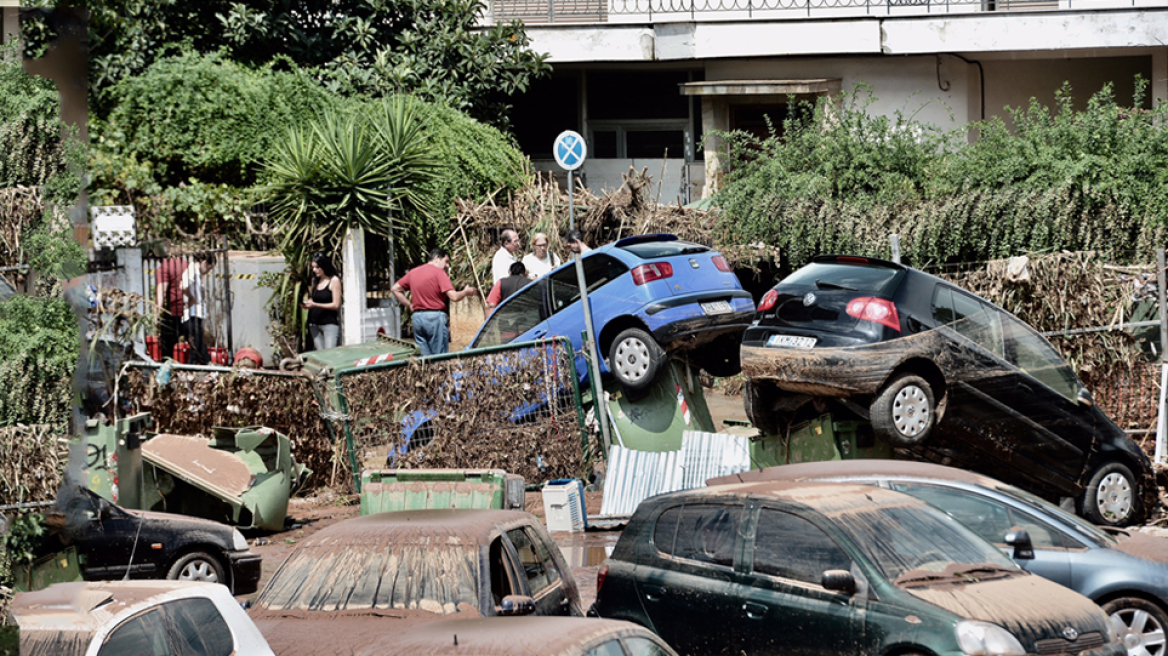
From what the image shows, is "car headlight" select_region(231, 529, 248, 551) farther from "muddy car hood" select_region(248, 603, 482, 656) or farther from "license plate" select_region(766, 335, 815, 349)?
"license plate" select_region(766, 335, 815, 349)

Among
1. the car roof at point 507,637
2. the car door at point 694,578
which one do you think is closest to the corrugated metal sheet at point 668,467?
the car door at point 694,578

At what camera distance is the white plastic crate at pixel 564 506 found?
1098cm

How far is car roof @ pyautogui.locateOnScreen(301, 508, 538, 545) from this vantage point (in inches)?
253

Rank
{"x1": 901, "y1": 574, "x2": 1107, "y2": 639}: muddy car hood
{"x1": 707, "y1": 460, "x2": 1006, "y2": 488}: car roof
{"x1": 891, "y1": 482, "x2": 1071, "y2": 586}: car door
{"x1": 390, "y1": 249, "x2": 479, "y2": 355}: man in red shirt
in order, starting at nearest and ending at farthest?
{"x1": 901, "y1": 574, "x2": 1107, "y2": 639}: muddy car hood
{"x1": 891, "y1": 482, "x2": 1071, "y2": 586}: car door
{"x1": 707, "y1": 460, "x2": 1006, "y2": 488}: car roof
{"x1": 390, "y1": 249, "x2": 479, "y2": 355}: man in red shirt

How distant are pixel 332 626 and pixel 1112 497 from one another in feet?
26.8

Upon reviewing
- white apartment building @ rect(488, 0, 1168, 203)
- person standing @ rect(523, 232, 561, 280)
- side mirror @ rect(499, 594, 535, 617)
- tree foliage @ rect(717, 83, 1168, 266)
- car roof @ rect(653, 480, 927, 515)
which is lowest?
side mirror @ rect(499, 594, 535, 617)

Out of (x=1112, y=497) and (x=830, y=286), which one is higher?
(x=830, y=286)

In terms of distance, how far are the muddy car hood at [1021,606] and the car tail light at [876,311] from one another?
4.10 meters

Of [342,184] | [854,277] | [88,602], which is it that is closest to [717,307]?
[854,277]

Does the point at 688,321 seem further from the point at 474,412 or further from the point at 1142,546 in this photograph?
the point at 1142,546

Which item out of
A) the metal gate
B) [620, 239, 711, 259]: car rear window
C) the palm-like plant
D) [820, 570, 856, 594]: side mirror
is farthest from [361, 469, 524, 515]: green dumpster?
the palm-like plant

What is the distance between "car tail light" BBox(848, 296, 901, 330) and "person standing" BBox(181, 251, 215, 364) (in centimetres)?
942

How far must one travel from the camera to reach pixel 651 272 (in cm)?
1239

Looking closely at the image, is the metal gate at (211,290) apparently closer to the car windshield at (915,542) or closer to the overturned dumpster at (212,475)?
the overturned dumpster at (212,475)
